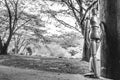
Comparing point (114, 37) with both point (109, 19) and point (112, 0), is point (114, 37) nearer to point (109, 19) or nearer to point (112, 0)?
point (109, 19)

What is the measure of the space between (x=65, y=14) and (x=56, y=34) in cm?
643

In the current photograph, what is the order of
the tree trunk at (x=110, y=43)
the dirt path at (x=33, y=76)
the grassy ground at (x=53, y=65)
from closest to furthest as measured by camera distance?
1. the tree trunk at (x=110, y=43)
2. the dirt path at (x=33, y=76)
3. the grassy ground at (x=53, y=65)

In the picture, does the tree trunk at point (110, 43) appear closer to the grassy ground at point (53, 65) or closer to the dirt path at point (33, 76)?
the dirt path at point (33, 76)

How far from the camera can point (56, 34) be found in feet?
75.3

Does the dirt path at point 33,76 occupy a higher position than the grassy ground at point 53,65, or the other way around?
the dirt path at point 33,76

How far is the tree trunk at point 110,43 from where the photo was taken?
365 cm

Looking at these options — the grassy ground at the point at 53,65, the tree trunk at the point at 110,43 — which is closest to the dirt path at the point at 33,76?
the tree trunk at the point at 110,43

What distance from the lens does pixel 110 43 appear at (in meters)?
3.72

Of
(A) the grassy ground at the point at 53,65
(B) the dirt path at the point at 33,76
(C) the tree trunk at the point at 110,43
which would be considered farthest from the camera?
(A) the grassy ground at the point at 53,65

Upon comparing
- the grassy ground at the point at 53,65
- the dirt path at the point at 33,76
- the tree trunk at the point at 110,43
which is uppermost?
the tree trunk at the point at 110,43

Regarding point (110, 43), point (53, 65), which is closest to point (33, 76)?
point (110, 43)

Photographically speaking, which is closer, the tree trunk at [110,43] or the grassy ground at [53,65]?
the tree trunk at [110,43]

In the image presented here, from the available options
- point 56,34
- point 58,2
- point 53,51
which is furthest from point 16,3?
point 53,51

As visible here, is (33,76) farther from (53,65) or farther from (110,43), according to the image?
(53,65)
